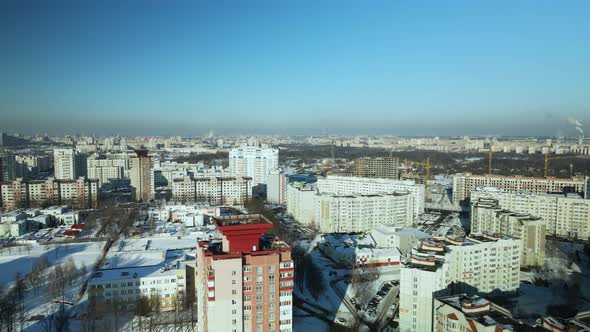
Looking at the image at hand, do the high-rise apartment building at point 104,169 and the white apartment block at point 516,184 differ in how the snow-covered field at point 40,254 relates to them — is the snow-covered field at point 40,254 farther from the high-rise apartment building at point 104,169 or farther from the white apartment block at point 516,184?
the white apartment block at point 516,184

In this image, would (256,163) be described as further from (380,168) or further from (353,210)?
(353,210)

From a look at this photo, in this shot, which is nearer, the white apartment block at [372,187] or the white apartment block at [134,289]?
the white apartment block at [134,289]

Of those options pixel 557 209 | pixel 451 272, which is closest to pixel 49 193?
pixel 451 272

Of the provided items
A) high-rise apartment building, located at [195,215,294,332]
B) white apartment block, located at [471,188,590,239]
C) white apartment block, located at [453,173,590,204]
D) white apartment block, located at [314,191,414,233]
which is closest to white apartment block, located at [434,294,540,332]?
high-rise apartment building, located at [195,215,294,332]

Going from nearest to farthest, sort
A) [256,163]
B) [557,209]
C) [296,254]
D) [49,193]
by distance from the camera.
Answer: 1. [296,254]
2. [557,209]
3. [49,193]
4. [256,163]

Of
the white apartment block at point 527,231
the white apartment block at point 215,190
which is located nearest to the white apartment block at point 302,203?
the white apartment block at point 215,190
